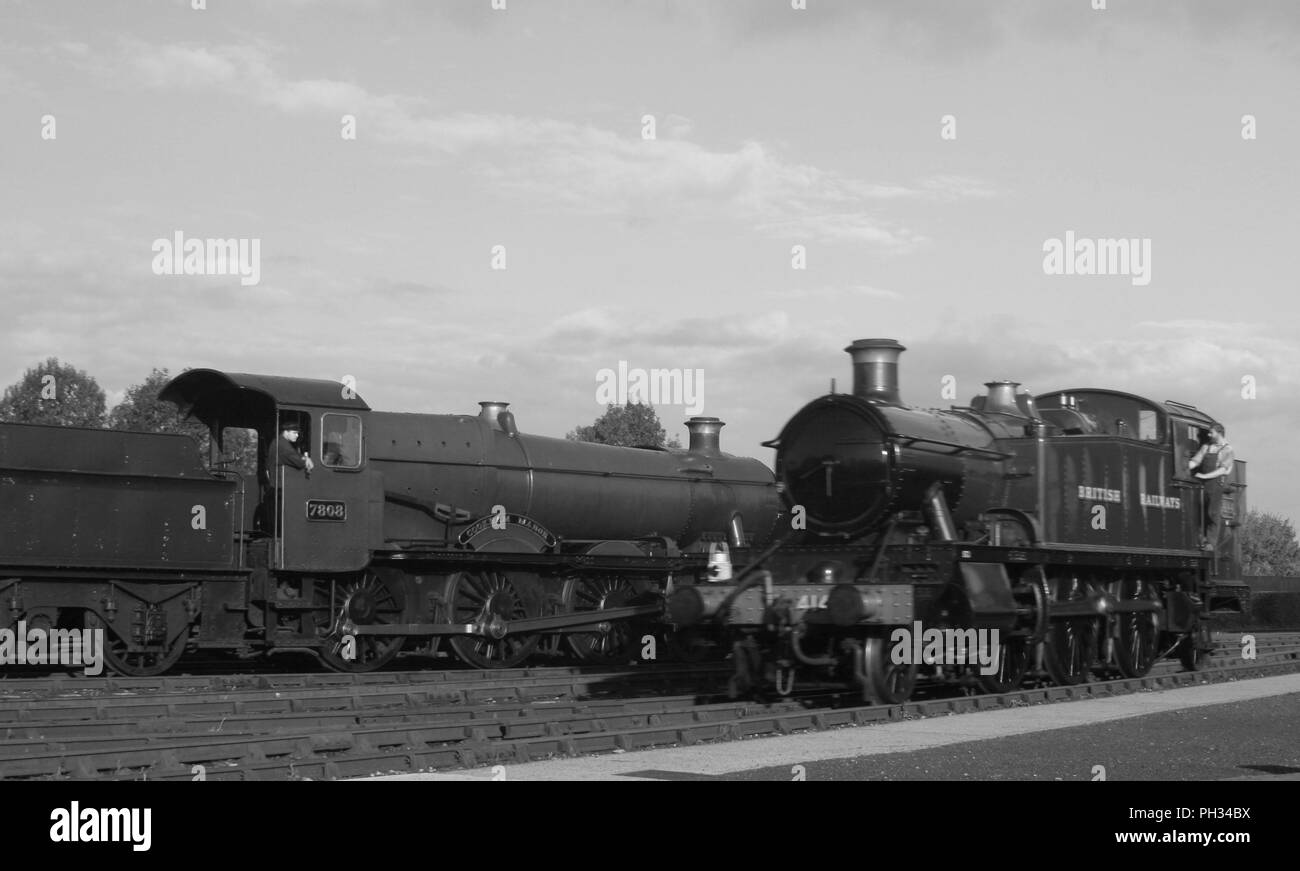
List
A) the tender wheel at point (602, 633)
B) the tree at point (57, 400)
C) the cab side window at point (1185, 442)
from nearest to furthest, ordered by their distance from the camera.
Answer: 1. the cab side window at point (1185, 442)
2. the tender wheel at point (602, 633)
3. the tree at point (57, 400)

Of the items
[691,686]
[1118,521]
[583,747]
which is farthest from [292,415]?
[1118,521]

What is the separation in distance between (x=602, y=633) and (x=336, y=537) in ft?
14.9

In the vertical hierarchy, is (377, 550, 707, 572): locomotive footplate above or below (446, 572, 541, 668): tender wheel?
above

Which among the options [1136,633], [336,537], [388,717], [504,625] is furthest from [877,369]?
[336,537]

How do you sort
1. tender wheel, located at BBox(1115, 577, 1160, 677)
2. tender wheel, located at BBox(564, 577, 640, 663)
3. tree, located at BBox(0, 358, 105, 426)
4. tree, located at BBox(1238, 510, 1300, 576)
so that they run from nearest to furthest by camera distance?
1. tender wheel, located at BBox(1115, 577, 1160, 677)
2. tender wheel, located at BBox(564, 577, 640, 663)
3. tree, located at BBox(0, 358, 105, 426)
4. tree, located at BBox(1238, 510, 1300, 576)

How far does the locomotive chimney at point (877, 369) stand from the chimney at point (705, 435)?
841cm

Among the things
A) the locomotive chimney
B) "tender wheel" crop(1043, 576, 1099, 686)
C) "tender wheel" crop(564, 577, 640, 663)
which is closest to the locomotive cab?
"tender wheel" crop(564, 577, 640, 663)

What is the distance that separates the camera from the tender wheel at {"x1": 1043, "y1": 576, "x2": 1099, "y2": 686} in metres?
16.9

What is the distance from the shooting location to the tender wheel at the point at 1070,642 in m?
16.9

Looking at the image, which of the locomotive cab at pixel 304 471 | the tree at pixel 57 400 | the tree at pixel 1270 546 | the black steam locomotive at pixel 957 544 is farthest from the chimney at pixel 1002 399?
the tree at pixel 1270 546

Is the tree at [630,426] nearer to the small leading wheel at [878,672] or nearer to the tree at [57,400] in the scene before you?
the tree at [57,400]

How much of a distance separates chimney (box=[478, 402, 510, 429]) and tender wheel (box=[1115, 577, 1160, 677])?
849 centimetres

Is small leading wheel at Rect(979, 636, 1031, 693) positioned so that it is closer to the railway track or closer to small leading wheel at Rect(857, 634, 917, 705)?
the railway track
